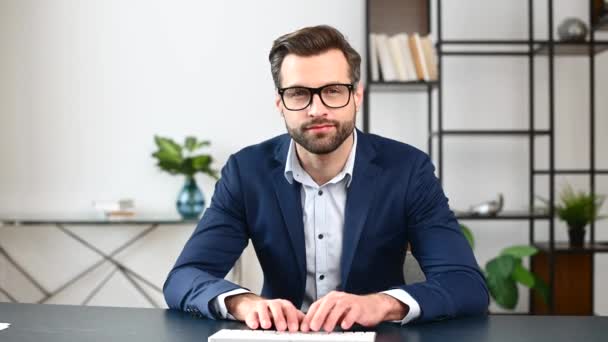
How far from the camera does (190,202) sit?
3762 mm

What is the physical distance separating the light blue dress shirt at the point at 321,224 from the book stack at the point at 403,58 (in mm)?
1863

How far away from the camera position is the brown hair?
1.75 meters

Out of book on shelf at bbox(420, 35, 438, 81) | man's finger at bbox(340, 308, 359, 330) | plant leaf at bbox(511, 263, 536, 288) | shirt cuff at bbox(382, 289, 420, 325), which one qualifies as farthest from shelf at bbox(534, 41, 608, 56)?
man's finger at bbox(340, 308, 359, 330)

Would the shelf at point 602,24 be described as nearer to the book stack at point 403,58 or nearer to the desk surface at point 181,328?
the book stack at point 403,58

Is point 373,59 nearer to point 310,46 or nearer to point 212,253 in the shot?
point 310,46

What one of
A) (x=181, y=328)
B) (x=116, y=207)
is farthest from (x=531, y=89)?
(x=181, y=328)

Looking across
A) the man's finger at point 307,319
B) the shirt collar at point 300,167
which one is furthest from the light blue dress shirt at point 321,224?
the man's finger at point 307,319

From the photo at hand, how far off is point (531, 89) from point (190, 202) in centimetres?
184

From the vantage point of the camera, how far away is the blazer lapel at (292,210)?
1813 mm

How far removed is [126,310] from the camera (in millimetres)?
1508

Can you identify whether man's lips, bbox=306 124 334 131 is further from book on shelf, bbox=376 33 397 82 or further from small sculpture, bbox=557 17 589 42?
small sculpture, bbox=557 17 589 42

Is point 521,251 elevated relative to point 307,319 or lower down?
lower down

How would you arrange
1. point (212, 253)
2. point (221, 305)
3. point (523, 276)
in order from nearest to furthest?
point (221, 305), point (212, 253), point (523, 276)

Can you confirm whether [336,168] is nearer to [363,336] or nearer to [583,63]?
[363,336]
